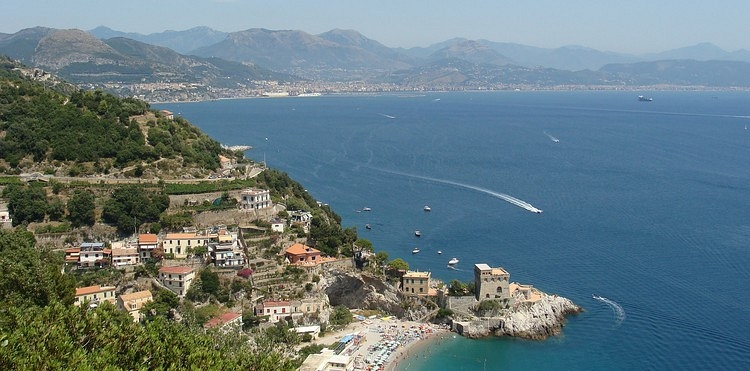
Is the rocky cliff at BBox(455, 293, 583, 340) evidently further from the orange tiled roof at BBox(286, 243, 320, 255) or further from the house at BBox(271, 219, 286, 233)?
the house at BBox(271, 219, 286, 233)

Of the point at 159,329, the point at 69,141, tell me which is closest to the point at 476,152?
the point at 69,141

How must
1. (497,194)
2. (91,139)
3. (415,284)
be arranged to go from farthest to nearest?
1. (497,194)
2. (91,139)
3. (415,284)

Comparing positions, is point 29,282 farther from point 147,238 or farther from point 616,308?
point 616,308

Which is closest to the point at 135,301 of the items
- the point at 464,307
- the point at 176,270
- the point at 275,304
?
the point at 176,270

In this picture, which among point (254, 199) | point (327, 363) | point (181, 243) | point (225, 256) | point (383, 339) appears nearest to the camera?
point (327, 363)

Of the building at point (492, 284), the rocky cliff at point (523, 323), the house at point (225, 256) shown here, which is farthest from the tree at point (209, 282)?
the building at point (492, 284)

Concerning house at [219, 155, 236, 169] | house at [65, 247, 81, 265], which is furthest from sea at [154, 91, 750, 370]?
house at [65, 247, 81, 265]
